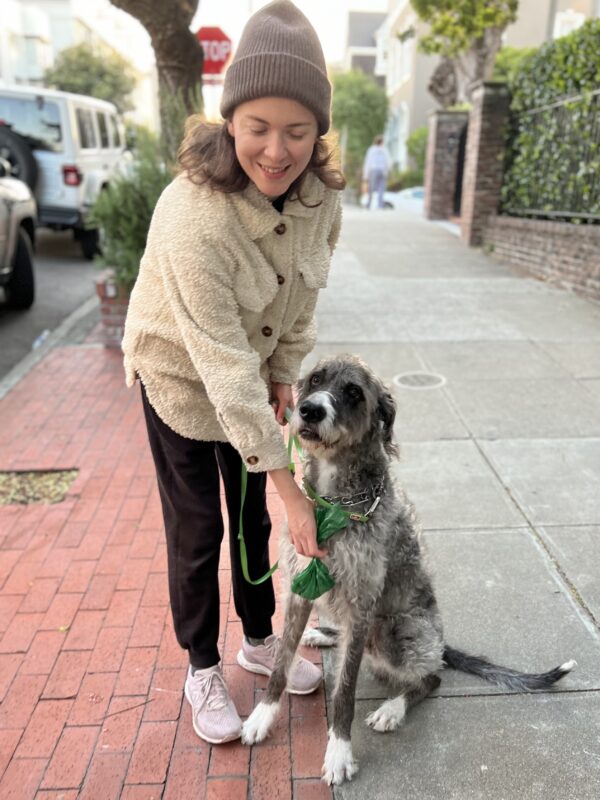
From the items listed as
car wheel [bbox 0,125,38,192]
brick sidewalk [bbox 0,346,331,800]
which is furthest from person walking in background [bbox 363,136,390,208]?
brick sidewalk [bbox 0,346,331,800]

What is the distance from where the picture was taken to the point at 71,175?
11.7 m

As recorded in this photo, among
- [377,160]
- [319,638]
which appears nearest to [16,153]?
[319,638]

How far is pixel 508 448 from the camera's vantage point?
4750mm

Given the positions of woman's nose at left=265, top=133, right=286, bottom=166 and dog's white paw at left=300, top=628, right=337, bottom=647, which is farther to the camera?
dog's white paw at left=300, top=628, right=337, bottom=647

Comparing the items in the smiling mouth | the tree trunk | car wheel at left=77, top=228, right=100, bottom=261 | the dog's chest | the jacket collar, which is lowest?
car wheel at left=77, top=228, right=100, bottom=261

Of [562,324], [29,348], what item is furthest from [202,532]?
[562,324]

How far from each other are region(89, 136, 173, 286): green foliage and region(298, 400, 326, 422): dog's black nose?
508cm

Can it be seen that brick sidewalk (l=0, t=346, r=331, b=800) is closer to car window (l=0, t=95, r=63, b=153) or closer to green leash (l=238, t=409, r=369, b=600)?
green leash (l=238, t=409, r=369, b=600)

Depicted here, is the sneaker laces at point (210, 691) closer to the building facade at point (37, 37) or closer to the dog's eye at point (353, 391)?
the dog's eye at point (353, 391)

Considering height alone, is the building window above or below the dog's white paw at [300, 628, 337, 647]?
above

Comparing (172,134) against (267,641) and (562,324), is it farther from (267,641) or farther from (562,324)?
(267,641)

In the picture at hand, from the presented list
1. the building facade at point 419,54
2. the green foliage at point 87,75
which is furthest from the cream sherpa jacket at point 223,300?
the green foliage at point 87,75

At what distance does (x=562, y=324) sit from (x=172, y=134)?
4960mm

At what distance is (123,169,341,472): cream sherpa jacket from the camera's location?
1952mm
